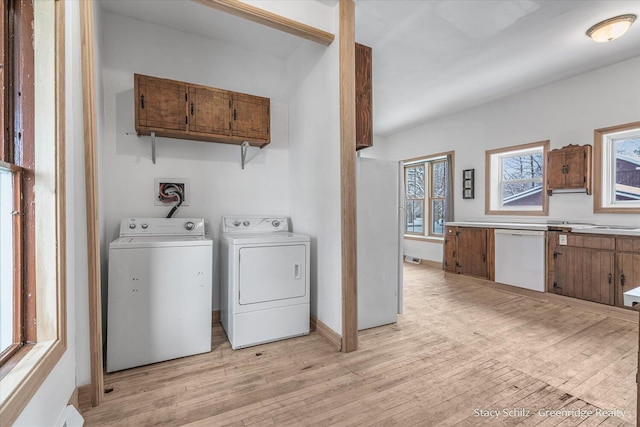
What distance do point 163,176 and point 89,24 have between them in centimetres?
130

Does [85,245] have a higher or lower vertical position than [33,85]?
lower

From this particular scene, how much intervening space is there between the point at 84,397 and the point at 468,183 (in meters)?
5.38

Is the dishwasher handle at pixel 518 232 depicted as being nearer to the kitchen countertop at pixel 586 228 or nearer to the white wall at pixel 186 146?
the kitchen countertop at pixel 586 228

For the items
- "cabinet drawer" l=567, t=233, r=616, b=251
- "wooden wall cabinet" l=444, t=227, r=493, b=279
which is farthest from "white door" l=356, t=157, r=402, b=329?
"cabinet drawer" l=567, t=233, r=616, b=251

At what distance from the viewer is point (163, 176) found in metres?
2.68

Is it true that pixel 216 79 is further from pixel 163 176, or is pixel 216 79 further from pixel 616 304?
pixel 616 304

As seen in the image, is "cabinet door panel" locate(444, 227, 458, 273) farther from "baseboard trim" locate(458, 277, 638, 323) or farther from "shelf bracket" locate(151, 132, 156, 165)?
"shelf bracket" locate(151, 132, 156, 165)

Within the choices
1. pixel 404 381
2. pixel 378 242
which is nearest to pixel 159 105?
pixel 378 242

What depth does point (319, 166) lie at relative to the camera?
8.55 feet

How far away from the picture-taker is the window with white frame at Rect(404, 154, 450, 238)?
5754 mm

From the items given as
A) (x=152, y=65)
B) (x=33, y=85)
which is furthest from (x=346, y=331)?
(x=152, y=65)

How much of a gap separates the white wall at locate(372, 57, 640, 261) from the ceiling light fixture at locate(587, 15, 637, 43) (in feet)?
3.25

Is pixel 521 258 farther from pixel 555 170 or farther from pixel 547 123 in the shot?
pixel 547 123

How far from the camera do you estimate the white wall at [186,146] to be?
2.50 metres
